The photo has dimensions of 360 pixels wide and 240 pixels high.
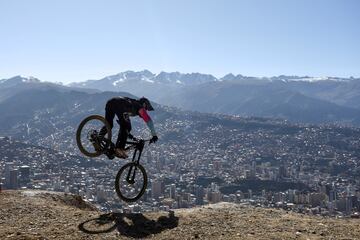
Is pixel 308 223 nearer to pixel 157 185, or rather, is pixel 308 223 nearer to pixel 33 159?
pixel 157 185

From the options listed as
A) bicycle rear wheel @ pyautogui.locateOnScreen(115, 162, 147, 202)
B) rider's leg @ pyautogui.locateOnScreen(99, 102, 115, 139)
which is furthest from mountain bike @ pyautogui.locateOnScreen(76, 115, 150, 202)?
rider's leg @ pyautogui.locateOnScreen(99, 102, 115, 139)

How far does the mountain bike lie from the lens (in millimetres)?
17547

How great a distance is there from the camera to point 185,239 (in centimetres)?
1361

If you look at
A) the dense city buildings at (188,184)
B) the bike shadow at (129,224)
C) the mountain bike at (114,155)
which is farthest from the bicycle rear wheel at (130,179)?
the dense city buildings at (188,184)

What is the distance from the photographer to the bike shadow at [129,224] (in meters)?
14.4

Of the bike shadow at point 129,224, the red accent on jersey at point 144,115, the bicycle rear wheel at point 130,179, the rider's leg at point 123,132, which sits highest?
the red accent on jersey at point 144,115

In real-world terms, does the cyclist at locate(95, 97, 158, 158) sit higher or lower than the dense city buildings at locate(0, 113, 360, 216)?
higher

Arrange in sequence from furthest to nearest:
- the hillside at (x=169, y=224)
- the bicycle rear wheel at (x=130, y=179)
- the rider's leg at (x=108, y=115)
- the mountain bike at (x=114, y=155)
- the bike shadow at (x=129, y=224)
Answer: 1. the bicycle rear wheel at (x=130, y=179)
2. the rider's leg at (x=108, y=115)
3. the mountain bike at (x=114, y=155)
4. the bike shadow at (x=129, y=224)
5. the hillside at (x=169, y=224)

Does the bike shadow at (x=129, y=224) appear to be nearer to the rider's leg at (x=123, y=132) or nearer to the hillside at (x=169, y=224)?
the hillside at (x=169, y=224)

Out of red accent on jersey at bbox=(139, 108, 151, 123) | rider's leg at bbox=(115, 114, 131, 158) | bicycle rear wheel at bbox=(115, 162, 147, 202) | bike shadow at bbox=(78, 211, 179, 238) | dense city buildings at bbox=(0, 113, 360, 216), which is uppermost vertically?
red accent on jersey at bbox=(139, 108, 151, 123)

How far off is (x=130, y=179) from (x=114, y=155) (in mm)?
1555

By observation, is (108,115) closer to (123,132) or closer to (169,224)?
(123,132)

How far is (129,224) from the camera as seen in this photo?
15.2 metres

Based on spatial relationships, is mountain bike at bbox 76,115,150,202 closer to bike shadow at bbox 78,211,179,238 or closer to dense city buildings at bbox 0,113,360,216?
bike shadow at bbox 78,211,179,238
